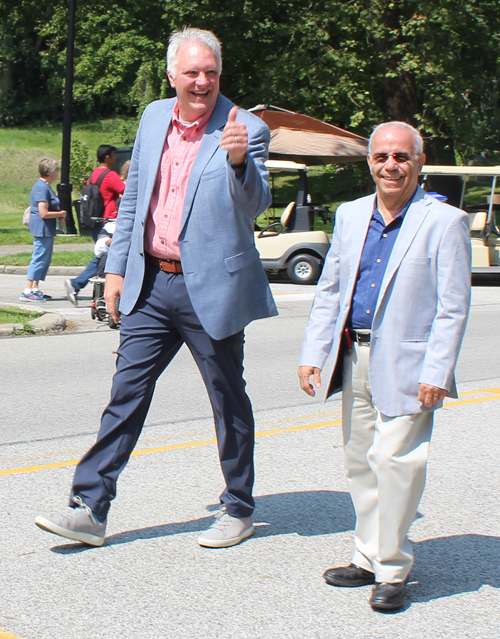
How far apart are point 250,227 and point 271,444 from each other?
88.9 inches

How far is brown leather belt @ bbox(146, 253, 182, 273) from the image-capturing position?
12.6 feet

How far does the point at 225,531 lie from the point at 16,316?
7306 mm

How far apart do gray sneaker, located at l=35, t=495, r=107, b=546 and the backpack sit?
26.7 feet

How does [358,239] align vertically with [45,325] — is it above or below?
above

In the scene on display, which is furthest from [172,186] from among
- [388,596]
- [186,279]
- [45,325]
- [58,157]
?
[58,157]

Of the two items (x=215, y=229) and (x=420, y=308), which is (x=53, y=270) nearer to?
(x=215, y=229)

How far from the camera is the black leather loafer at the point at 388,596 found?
3.29 meters

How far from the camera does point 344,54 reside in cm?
2475

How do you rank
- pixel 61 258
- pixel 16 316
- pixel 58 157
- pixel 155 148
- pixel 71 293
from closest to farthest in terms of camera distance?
pixel 155 148, pixel 16 316, pixel 71 293, pixel 61 258, pixel 58 157

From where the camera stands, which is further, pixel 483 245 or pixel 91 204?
pixel 483 245

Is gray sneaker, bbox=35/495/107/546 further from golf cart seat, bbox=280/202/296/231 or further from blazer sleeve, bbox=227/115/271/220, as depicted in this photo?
golf cart seat, bbox=280/202/296/231

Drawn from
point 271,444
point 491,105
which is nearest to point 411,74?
point 491,105

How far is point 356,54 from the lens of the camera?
2606cm

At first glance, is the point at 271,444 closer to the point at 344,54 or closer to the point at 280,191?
the point at 344,54
